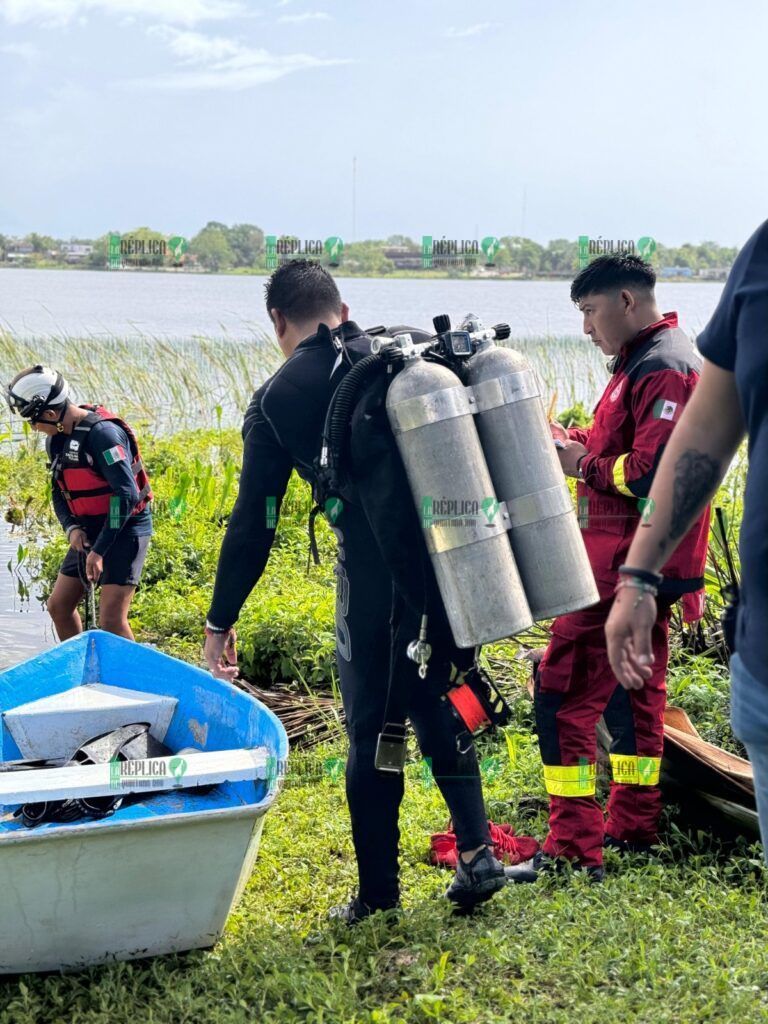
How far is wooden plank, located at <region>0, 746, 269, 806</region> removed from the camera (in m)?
3.66

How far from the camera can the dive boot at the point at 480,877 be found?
12.3 ft

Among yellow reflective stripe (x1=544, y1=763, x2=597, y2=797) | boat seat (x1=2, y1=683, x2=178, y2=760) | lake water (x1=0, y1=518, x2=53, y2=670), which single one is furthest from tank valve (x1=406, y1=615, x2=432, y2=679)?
lake water (x1=0, y1=518, x2=53, y2=670)

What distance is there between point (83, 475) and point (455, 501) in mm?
3671

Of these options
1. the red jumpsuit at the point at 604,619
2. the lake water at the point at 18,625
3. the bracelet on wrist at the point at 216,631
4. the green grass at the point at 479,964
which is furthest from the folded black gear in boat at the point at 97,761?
the lake water at the point at 18,625

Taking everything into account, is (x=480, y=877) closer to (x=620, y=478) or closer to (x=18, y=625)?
(x=620, y=478)

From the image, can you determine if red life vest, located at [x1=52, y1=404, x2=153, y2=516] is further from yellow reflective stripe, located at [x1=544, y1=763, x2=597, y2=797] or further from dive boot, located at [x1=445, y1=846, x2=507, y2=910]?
dive boot, located at [x1=445, y1=846, x2=507, y2=910]

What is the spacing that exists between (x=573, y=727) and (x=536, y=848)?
574 mm

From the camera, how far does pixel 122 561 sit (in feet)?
21.9

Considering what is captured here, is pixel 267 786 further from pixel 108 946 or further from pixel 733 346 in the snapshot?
pixel 733 346

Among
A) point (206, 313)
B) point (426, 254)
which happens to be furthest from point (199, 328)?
point (426, 254)

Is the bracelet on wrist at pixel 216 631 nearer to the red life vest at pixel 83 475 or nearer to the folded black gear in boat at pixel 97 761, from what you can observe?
the folded black gear in boat at pixel 97 761

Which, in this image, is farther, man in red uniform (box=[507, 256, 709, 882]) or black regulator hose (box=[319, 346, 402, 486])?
man in red uniform (box=[507, 256, 709, 882])

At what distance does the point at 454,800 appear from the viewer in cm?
375

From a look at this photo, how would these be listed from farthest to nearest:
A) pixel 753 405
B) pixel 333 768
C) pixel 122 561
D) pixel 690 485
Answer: pixel 122 561 → pixel 333 768 → pixel 690 485 → pixel 753 405
